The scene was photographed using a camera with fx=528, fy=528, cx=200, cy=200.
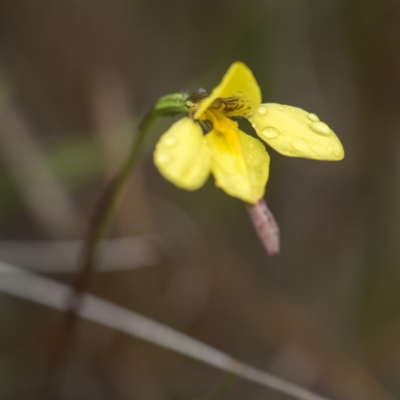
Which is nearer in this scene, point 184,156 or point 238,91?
point 184,156

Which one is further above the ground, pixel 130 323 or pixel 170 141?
pixel 170 141

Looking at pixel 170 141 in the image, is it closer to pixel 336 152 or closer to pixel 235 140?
pixel 235 140

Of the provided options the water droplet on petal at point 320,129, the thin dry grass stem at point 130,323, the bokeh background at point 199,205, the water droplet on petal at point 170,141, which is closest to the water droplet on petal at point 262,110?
the water droplet on petal at point 320,129

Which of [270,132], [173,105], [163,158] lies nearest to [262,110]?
[270,132]

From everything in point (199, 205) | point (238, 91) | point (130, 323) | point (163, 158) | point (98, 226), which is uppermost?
point (238, 91)

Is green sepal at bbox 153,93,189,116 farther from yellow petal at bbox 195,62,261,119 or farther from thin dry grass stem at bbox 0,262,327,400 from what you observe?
thin dry grass stem at bbox 0,262,327,400

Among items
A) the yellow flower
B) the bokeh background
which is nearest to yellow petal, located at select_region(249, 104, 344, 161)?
the yellow flower

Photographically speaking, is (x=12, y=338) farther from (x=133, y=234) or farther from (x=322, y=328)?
(x=322, y=328)

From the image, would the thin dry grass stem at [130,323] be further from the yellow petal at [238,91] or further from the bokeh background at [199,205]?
the yellow petal at [238,91]
